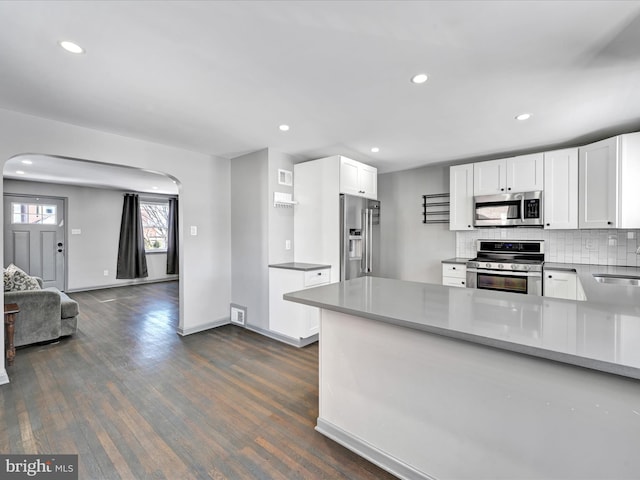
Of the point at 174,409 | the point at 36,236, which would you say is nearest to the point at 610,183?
the point at 174,409

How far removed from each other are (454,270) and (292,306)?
230 cm

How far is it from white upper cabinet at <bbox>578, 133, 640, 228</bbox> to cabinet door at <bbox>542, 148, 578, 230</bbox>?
0.20 ft

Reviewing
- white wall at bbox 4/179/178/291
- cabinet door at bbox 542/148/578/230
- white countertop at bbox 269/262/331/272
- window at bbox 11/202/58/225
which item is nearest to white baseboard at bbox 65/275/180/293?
white wall at bbox 4/179/178/291

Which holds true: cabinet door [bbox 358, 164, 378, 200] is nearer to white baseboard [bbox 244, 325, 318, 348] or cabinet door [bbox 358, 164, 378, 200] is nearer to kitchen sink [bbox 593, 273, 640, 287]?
white baseboard [bbox 244, 325, 318, 348]

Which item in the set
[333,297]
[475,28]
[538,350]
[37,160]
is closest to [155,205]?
[37,160]

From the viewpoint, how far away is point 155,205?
768 cm

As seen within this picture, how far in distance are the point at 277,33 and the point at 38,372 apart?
11.8ft

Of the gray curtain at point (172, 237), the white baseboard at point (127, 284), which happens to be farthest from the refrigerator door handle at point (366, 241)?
the gray curtain at point (172, 237)

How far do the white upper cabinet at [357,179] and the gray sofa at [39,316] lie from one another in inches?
148

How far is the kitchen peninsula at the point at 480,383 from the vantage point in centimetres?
107

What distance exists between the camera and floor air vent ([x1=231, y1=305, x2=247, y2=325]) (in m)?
4.07

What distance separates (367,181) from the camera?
4109mm

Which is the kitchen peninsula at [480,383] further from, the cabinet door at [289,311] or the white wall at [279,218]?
the white wall at [279,218]

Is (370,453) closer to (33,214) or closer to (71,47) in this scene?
(71,47)
